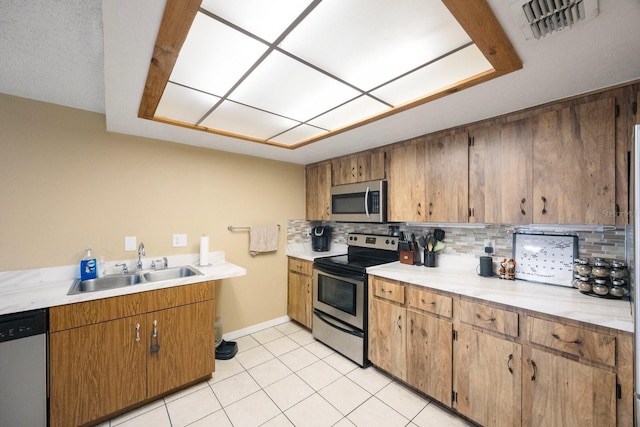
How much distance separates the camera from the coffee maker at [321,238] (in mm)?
3514

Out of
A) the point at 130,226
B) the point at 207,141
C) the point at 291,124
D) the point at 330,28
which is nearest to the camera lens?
the point at 330,28

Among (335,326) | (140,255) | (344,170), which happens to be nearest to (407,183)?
(344,170)

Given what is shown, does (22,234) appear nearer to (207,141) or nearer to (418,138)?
(207,141)

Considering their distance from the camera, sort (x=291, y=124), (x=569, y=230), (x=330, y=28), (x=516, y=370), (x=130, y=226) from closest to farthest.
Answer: (x=330, y=28) < (x=516, y=370) < (x=569, y=230) < (x=291, y=124) < (x=130, y=226)

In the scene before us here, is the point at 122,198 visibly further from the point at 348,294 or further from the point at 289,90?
the point at 348,294

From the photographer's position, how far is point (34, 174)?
190 cm

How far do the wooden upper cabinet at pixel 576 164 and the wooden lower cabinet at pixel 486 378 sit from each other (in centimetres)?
88

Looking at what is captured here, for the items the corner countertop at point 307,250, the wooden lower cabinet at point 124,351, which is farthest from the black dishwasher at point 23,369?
the corner countertop at point 307,250

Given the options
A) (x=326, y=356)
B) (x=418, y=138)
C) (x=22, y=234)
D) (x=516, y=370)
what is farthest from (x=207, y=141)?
(x=516, y=370)

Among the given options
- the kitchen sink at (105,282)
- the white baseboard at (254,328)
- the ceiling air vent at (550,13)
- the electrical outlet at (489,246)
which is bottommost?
the white baseboard at (254,328)

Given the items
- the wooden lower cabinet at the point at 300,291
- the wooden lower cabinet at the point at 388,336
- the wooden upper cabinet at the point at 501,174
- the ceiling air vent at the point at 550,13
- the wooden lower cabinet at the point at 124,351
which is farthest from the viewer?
the wooden lower cabinet at the point at 300,291

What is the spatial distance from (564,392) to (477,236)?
45.2 inches

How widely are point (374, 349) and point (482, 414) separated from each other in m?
0.87

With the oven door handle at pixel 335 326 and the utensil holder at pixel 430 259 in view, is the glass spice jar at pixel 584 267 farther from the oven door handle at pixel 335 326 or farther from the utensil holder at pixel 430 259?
the oven door handle at pixel 335 326
